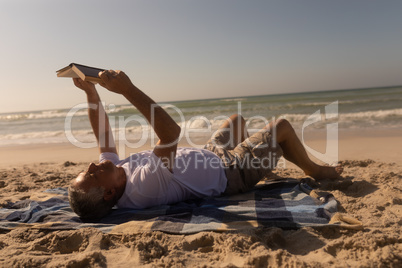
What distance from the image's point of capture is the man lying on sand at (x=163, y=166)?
2227mm

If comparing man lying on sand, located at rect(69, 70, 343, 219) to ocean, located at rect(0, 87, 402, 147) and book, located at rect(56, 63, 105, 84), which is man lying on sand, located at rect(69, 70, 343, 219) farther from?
ocean, located at rect(0, 87, 402, 147)

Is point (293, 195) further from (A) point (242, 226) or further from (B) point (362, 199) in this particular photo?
(A) point (242, 226)

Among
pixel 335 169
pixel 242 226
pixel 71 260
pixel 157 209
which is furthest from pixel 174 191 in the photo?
pixel 335 169

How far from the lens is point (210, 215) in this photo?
2410 millimetres

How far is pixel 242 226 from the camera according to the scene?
219cm

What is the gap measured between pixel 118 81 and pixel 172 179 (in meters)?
0.97

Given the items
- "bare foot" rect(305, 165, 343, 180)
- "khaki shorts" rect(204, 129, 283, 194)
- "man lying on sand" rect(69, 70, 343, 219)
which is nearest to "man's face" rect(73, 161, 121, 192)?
"man lying on sand" rect(69, 70, 343, 219)

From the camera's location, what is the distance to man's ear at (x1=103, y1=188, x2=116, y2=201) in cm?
255

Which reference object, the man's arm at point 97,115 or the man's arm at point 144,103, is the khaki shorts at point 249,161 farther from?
the man's arm at point 97,115

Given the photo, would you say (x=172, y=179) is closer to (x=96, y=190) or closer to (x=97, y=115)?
(x=96, y=190)

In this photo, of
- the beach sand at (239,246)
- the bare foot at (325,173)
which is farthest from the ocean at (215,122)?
the beach sand at (239,246)

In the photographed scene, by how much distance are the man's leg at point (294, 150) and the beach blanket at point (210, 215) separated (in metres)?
0.39

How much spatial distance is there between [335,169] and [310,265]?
2.15 m

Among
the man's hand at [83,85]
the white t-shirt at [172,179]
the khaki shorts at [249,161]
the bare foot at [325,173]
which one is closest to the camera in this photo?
the white t-shirt at [172,179]
